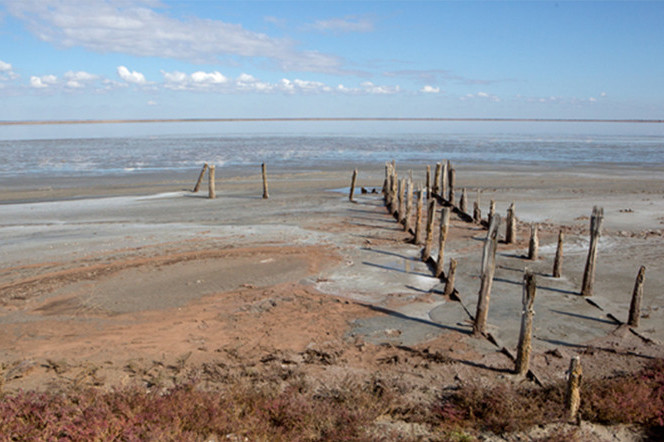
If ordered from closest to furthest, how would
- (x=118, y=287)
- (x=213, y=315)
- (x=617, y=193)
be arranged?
(x=213, y=315) < (x=118, y=287) < (x=617, y=193)

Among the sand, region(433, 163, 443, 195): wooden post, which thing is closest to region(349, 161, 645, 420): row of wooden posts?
the sand

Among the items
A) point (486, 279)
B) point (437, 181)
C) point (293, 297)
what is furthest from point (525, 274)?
point (437, 181)

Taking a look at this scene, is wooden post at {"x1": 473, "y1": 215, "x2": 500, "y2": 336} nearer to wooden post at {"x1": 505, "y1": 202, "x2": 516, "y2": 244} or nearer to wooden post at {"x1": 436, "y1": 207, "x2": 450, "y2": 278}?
wooden post at {"x1": 436, "y1": 207, "x2": 450, "y2": 278}

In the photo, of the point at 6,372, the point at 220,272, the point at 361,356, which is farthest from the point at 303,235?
the point at 6,372

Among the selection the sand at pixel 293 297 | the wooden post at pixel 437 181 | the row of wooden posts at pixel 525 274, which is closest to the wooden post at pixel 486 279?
the row of wooden posts at pixel 525 274

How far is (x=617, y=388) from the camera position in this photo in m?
8.11

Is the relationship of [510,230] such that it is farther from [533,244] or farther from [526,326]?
[526,326]

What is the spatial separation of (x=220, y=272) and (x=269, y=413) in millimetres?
7621

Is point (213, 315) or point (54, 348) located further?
point (213, 315)

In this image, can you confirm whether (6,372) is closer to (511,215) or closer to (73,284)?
(73,284)

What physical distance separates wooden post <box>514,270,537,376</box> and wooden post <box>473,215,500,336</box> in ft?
5.43

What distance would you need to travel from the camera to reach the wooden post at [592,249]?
1235 cm

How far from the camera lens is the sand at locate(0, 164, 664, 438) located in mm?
9500

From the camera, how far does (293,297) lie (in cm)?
1283
